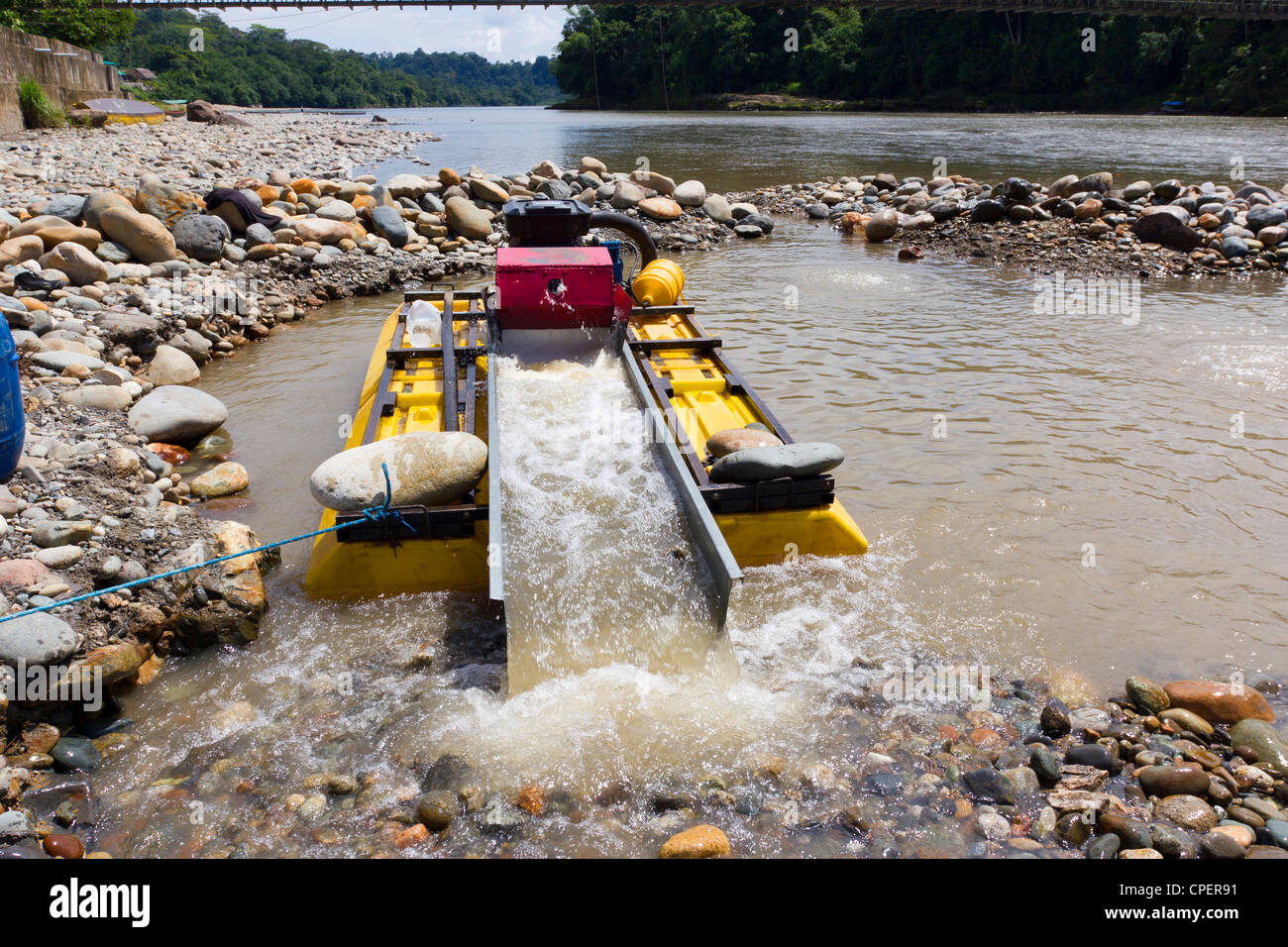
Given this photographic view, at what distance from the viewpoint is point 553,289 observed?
751 cm

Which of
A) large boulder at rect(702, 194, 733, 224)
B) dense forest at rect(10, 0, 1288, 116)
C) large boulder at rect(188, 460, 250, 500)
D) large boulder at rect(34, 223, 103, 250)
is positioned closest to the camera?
large boulder at rect(188, 460, 250, 500)

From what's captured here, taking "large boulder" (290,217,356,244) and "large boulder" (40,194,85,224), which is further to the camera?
"large boulder" (290,217,356,244)

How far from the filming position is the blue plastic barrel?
16.4 ft

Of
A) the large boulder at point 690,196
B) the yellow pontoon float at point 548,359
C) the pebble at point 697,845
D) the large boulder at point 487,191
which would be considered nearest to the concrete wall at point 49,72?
the large boulder at point 487,191

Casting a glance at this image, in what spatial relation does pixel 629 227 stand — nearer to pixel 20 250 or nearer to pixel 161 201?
pixel 20 250

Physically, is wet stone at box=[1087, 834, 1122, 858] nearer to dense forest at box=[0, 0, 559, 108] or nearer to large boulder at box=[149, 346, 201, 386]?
→ large boulder at box=[149, 346, 201, 386]

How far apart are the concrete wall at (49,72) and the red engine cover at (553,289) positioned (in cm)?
2042

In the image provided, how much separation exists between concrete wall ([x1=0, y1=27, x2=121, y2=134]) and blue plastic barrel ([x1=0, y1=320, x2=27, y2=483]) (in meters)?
20.8

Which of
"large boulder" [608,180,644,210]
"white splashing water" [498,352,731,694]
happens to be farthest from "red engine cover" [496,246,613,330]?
"large boulder" [608,180,644,210]

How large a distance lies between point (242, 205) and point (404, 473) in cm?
1001

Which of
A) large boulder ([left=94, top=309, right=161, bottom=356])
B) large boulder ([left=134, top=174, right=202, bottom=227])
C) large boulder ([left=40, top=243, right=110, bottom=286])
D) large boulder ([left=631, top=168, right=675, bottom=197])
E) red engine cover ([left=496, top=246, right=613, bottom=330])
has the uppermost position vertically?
large boulder ([left=631, top=168, right=675, bottom=197])

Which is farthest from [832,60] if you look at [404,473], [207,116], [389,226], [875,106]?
[404,473]

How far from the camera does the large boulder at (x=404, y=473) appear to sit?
17.3ft
